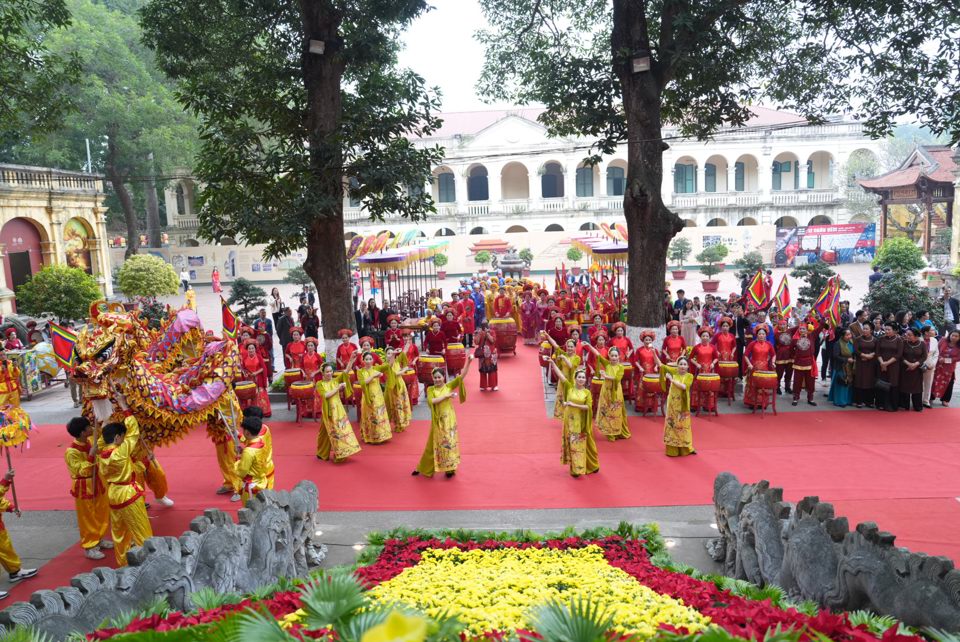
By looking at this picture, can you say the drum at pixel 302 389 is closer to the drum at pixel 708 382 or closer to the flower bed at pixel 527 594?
the flower bed at pixel 527 594

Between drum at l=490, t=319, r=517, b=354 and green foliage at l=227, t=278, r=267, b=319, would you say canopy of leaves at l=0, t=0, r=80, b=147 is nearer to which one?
green foliage at l=227, t=278, r=267, b=319

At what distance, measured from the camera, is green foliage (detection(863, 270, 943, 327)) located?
13.0 meters

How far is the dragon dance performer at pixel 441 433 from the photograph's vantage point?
26.4 feet

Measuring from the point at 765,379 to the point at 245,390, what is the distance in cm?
788

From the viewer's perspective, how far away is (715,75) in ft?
36.6

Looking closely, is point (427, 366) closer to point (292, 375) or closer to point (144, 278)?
point (292, 375)

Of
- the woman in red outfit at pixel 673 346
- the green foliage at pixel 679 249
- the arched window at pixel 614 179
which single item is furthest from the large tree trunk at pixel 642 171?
the arched window at pixel 614 179

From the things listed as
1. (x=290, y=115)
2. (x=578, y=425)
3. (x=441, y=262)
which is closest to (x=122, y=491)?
(x=578, y=425)

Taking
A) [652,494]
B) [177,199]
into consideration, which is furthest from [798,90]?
[177,199]

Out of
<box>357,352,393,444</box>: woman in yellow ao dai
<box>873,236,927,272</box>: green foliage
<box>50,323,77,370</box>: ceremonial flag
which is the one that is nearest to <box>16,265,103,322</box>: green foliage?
<box>357,352,393,444</box>: woman in yellow ao dai

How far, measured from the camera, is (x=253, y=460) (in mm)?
6422

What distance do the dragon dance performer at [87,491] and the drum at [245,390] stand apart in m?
3.76

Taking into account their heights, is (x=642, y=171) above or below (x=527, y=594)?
above

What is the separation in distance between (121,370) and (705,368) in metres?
7.75
